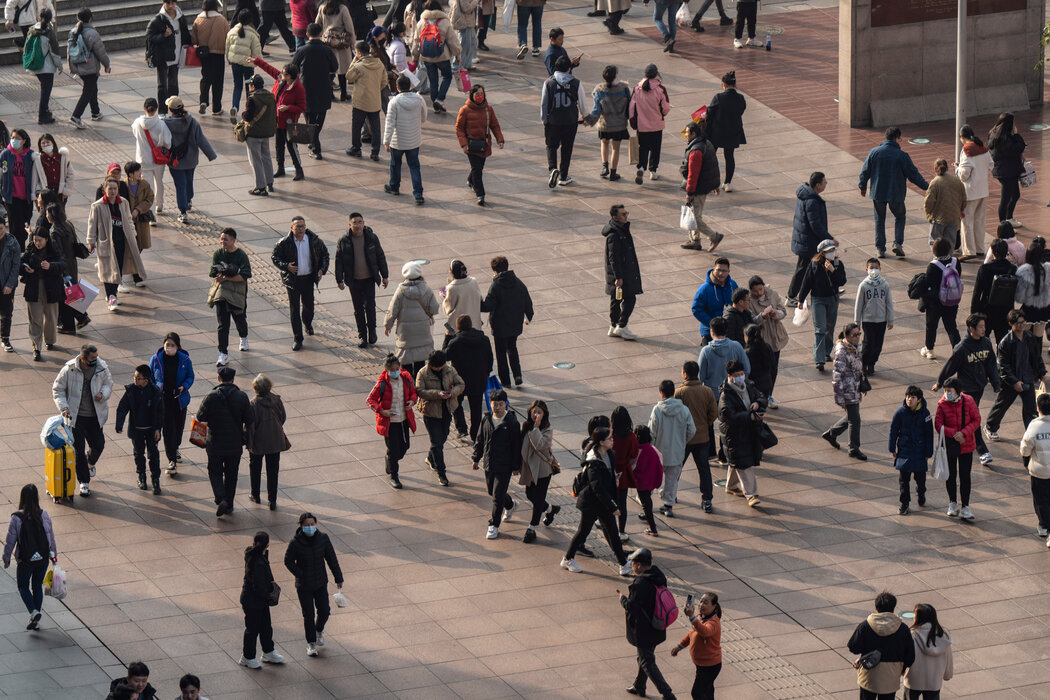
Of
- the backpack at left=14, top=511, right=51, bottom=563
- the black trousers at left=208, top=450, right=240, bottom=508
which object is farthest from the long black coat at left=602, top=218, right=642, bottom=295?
the backpack at left=14, top=511, right=51, bottom=563

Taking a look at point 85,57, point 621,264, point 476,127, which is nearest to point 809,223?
point 621,264

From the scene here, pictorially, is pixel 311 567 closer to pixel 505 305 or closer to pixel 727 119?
pixel 505 305

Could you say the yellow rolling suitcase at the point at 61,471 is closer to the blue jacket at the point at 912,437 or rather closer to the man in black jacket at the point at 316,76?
the blue jacket at the point at 912,437

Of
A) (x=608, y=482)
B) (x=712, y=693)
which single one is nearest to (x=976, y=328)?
(x=608, y=482)

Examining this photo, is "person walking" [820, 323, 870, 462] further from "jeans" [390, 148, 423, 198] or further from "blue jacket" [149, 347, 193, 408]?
"jeans" [390, 148, 423, 198]

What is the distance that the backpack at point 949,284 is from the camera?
2059 centimetres

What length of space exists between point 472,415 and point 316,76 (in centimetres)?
922

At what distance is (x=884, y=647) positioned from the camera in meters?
14.3

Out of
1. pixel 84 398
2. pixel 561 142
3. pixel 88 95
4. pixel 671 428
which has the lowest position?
pixel 671 428

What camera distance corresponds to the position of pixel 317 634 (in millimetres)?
15828

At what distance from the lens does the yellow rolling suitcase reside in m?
18.0

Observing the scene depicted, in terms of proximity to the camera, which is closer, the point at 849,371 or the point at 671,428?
the point at 671,428

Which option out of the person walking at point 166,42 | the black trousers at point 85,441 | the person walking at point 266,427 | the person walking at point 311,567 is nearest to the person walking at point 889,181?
the person walking at point 266,427

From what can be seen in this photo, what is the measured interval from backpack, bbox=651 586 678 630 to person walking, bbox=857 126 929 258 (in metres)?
9.86
